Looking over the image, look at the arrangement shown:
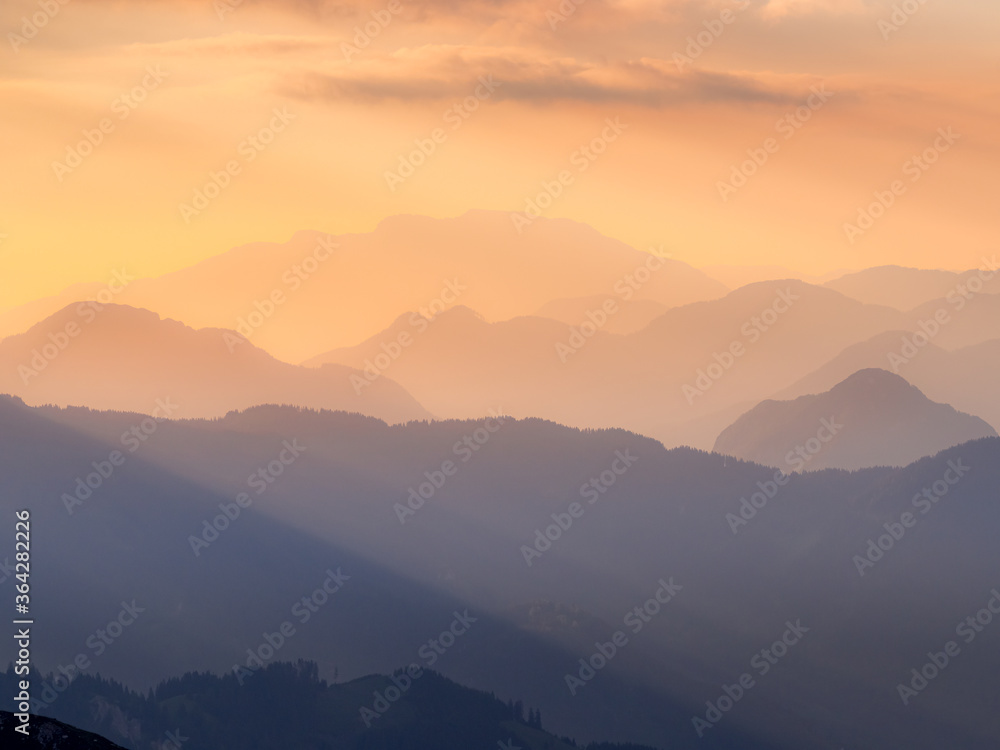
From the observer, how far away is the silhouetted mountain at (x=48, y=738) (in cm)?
6325

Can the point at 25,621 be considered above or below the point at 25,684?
above

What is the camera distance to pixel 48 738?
6388cm

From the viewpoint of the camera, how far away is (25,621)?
78.7 meters

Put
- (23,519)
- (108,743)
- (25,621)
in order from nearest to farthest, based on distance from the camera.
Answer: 1. (108,743)
2. (25,621)
3. (23,519)

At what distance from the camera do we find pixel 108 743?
63.2 m

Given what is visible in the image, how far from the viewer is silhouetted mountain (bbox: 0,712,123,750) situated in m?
63.2

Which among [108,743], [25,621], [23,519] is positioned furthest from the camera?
[23,519]

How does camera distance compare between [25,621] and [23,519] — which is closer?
[25,621]

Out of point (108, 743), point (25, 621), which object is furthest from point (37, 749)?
point (25, 621)

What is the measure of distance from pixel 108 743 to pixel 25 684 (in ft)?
75.0

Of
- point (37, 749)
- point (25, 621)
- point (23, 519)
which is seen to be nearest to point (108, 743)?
point (37, 749)

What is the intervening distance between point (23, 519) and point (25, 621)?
15469 millimetres

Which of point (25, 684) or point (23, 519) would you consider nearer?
point (25, 684)

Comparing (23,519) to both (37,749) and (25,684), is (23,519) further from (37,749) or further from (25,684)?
(37,749)
